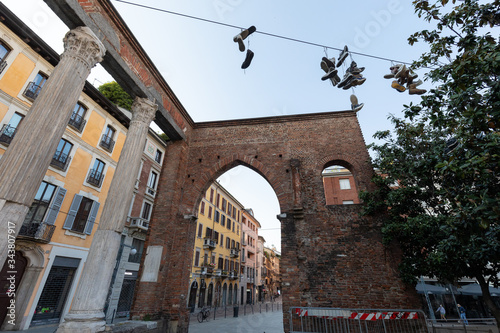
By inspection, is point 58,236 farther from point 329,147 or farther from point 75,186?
point 329,147

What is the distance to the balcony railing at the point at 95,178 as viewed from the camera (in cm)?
1349

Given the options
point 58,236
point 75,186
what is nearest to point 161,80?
point 75,186

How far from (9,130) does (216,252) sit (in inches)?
813

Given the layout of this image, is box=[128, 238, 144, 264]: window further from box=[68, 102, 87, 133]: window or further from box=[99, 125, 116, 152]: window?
box=[68, 102, 87, 133]: window

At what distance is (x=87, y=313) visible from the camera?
496 cm

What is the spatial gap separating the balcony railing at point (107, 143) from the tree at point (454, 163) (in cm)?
1463

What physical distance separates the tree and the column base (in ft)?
23.0

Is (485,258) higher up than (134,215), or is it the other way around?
(134,215)

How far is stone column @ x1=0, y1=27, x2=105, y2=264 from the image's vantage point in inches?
158

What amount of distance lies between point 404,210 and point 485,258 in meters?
2.43

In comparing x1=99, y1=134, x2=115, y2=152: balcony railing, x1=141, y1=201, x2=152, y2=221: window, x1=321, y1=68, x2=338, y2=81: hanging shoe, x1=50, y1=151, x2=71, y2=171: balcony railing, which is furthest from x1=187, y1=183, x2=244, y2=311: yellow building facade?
x1=321, y1=68, x2=338, y2=81: hanging shoe

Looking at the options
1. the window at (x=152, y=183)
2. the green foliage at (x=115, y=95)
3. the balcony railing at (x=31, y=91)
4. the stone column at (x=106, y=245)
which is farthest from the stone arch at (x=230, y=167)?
the green foliage at (x=115, y=95)

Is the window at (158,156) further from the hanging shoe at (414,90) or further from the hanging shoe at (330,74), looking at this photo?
the hanging shoe at (414,90)

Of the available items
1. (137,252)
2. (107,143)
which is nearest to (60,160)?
(107,143)
